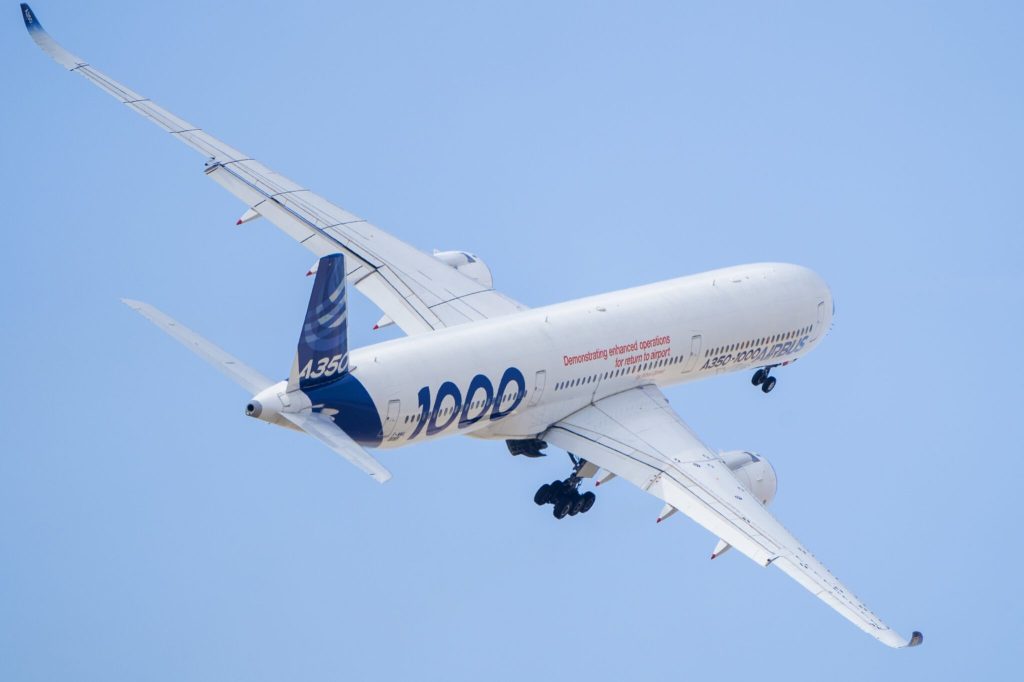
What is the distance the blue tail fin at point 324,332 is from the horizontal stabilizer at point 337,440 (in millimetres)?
1013

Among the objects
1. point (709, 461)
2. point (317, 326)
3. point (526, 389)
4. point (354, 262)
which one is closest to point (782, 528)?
point (709, 461)

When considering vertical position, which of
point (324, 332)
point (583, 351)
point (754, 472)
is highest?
point (583, 351)

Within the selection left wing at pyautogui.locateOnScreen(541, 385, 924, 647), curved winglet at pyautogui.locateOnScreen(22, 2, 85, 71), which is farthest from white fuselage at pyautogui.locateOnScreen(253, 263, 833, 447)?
curved winglet at pyautogui.locateOnScreen(22, 2, 85, 71)

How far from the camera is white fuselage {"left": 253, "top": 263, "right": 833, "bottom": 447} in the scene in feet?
226

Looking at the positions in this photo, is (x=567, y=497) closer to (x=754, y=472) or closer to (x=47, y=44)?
(x=754, y=472)

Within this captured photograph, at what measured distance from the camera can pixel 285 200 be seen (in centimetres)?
8250

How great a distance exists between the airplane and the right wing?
3.2 inches

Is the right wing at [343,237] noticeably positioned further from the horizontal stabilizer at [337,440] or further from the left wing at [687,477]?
the horizontal stabilizer at [337,440]

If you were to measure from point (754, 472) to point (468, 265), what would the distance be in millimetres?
17482

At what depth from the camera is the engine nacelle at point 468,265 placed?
83375 mm

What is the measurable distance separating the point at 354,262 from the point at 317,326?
16.3m

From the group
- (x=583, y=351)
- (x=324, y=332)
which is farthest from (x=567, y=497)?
(x=324, y=332)

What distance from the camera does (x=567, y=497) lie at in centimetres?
7350

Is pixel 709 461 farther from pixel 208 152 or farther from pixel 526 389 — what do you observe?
pixel 208 152
